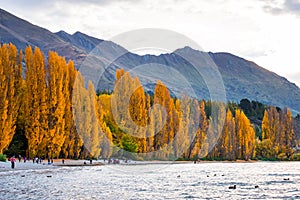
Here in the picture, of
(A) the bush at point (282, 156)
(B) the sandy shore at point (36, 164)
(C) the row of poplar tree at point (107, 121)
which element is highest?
(C) the row of poplar tree at point (107, 121)

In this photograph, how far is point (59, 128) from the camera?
193 ft

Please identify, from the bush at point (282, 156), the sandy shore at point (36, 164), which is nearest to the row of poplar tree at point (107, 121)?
the bush at point (282, 156)

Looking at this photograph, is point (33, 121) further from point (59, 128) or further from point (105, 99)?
point (105, 99)

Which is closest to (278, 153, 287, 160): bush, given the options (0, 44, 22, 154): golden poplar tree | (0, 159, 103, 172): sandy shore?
A: (0, 159, 103, 172): sandy shore

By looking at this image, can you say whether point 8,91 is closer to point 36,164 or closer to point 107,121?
point 36,164

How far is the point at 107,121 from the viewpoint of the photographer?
2980 inches

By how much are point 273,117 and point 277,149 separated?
8.93m

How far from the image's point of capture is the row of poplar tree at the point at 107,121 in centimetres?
5656

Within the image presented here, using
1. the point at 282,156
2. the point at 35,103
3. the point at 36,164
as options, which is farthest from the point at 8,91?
the point at 282,156

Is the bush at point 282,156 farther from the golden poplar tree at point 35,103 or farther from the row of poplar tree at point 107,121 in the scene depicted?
the golden poplar tree at point 35,103

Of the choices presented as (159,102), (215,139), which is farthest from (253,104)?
(159,102)

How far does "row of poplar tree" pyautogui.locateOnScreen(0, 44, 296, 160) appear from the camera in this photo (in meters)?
56.6

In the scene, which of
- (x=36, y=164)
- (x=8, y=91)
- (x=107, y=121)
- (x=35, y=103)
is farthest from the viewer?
(x=107, y=121)

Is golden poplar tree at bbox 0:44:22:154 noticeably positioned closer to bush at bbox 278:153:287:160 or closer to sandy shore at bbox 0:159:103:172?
sandy shore at bbox 0:159:103:172
